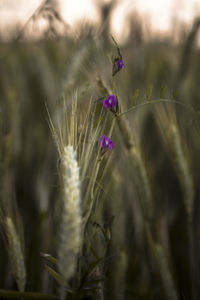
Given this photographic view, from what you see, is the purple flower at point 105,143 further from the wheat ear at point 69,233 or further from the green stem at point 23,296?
the green stem at point 23,296

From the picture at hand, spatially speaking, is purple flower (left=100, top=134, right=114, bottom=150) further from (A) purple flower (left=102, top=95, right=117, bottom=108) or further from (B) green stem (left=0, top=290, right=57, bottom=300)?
(B) green stem (left=0, top=290, right=57, bottom=300)

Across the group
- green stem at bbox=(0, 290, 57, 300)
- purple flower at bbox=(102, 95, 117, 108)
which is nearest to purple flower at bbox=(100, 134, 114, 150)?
purple flower at bbox=(102, 95, 117, 108)

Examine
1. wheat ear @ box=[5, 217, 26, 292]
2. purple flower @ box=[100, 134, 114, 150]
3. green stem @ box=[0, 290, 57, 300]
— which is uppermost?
purple flower @ box=[100, 134, 114, 150]

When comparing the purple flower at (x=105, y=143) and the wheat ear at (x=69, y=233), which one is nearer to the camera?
the wheat ear at (x=69, y=233)

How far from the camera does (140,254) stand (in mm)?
1399

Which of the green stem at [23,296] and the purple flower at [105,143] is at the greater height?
the purple flower at [105,143]

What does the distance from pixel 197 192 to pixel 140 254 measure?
1.31 feet

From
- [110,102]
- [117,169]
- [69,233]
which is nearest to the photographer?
[69,233]

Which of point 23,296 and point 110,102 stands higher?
point 110,102

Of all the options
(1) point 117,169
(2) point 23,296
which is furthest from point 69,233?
(1) point 117,169

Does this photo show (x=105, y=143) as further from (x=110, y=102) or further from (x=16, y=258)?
(x=16, y=258)

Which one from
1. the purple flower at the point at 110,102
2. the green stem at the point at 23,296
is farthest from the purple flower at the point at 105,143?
the green stem at the point at 23,296

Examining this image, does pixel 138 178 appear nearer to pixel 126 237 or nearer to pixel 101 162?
pixel 101 162

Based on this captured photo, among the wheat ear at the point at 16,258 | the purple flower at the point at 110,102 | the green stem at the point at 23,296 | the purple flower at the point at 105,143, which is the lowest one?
the green stem at the point at 23,296
